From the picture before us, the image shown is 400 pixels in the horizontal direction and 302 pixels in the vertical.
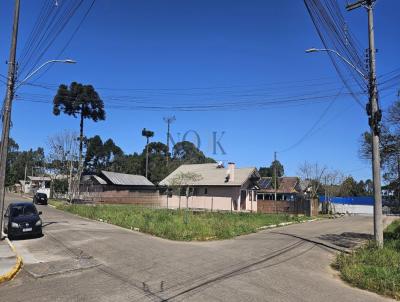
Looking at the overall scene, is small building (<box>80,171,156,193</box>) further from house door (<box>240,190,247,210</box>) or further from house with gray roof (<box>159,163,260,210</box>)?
house door (<box>240,190,247,210</box>)

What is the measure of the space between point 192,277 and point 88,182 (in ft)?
207

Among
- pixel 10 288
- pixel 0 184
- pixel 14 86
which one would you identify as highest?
pixel 14 86

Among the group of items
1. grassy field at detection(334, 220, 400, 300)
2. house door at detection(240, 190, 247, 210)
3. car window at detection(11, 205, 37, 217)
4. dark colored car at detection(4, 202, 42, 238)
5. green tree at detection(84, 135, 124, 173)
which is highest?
green tree at detection(84, 135, 124, 173)

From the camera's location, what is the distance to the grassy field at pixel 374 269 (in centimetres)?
1118

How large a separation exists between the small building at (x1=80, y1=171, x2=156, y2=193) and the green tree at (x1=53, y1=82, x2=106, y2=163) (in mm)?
6667

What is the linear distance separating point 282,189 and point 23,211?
59.7m

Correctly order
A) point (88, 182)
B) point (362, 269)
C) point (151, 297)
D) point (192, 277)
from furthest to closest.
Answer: point (88, 182) → point (362, 269) → point (192, 277) → point (151, 297)

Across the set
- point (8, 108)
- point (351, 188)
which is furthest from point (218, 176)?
point (351, 188)

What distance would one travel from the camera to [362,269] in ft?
42.2

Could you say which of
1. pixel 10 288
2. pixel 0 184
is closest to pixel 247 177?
pixel 0 184

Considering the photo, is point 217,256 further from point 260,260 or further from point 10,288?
point 10,288

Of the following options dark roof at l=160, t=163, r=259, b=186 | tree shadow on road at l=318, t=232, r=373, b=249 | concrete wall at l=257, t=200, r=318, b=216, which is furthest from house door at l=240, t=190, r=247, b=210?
tree shadow on road at l=318, t=232, r=373, b=249

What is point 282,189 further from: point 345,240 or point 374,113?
point 374,113

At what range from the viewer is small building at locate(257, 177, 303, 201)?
247ft
